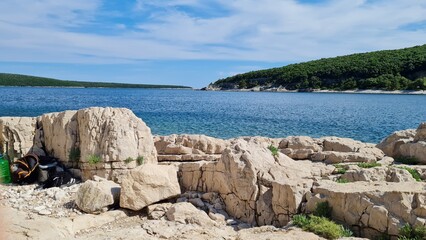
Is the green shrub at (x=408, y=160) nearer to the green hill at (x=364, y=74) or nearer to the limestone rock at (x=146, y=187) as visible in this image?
the limestone rock at (x=146, y=187)

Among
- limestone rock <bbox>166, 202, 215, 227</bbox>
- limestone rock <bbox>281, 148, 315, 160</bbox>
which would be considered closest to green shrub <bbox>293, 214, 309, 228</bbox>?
limestone rock <bbox>166, 202, 215, 227</bbox>

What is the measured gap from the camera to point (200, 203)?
13.6 metres

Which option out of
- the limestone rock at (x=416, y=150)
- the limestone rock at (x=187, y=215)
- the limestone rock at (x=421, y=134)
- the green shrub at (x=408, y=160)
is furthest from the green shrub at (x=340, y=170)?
the limestone rock at (x=421, y=134)

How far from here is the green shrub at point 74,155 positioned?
17.2 meters

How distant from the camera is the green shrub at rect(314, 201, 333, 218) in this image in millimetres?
11430

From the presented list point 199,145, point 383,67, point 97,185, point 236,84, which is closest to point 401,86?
point 383,67

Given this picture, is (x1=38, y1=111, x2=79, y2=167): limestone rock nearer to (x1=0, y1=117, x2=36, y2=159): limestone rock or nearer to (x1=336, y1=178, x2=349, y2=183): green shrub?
(x1=0, y1=117, x2=36, y2=159): limestone rock

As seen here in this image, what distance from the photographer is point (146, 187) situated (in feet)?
45.0

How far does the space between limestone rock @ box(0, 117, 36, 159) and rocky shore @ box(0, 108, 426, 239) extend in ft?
Result: 0.16

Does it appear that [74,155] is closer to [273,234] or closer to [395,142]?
[273,234]

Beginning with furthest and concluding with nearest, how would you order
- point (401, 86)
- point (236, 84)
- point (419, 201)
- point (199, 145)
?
point (236, 84)
point (401, 86)
point (199, 145)
point (419, 201)

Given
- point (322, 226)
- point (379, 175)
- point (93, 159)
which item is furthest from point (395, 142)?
point (93, 159)

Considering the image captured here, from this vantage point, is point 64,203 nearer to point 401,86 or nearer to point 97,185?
point 97,185

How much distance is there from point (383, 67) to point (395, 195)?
12152 cm
